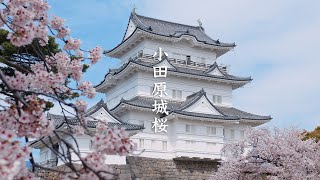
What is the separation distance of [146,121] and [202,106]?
3499 mm

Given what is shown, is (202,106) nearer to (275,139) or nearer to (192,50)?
(192,50)

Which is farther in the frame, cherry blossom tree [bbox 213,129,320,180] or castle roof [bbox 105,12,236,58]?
castle roof [bbox 105,12,236,58]

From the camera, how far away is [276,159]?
15.3m

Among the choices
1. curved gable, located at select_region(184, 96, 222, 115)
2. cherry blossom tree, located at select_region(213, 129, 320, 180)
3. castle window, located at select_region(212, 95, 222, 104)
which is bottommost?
cherry blossom tree, located at select_region(213, 129, 320, 180)

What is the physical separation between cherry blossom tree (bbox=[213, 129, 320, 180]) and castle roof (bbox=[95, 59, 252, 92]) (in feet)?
31.2

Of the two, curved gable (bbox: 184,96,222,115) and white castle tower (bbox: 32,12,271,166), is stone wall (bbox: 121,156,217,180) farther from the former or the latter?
curved gable (bbox: 184,96,222,115)

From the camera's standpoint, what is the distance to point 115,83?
28484mm

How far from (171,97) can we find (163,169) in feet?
16.3

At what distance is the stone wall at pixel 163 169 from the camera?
21672 millimetres

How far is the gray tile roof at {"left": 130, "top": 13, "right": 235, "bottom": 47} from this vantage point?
28422 millimetres

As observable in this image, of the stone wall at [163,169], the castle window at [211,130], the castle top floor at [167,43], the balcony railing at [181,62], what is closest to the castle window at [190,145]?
the stone wall at [163,169]

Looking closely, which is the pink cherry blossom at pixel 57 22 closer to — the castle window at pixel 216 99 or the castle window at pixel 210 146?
the castle window at pixel 210 146

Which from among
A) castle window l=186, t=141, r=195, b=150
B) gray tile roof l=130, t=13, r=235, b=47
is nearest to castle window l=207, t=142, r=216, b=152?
castle window l=186, t=141, r=195, b=150

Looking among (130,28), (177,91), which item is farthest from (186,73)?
(130,28)
